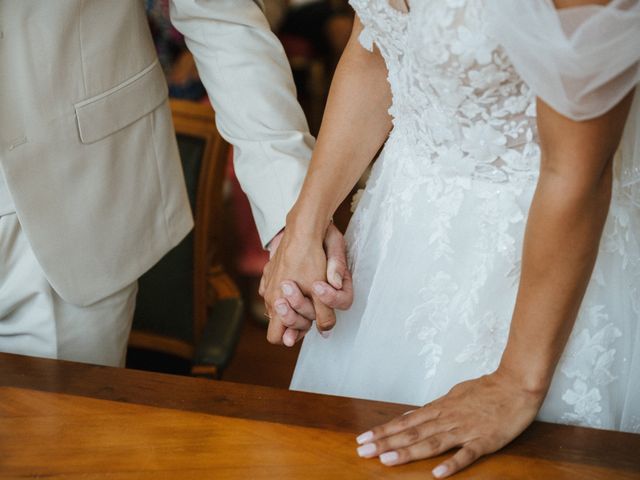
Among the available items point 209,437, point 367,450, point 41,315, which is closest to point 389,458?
point 367,450

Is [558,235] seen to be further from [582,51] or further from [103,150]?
[103,150]

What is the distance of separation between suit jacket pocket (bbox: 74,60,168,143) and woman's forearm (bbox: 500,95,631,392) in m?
0.72

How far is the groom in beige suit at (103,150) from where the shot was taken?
4.25 ft

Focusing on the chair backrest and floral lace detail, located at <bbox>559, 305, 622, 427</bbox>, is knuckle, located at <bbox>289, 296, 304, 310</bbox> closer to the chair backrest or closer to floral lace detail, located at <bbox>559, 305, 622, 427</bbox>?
floral lace detail, located at <bbox>559, 305, 622, 427</bbox>

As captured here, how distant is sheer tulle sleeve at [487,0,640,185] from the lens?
0.87 meters

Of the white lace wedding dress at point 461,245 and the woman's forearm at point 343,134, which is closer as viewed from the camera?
the white lace wedding dress at point 461,245

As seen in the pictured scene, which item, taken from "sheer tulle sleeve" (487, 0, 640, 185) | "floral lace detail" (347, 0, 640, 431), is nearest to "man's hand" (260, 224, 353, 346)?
"floral lace detail" (347, 0, 640, 431)

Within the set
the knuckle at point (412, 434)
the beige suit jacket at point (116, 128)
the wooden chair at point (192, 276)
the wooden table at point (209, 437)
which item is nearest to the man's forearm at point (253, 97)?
the beige suit jacket at point (116, 128)

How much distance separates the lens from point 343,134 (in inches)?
52.4

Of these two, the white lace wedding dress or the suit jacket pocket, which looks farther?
the suit jacket pocket

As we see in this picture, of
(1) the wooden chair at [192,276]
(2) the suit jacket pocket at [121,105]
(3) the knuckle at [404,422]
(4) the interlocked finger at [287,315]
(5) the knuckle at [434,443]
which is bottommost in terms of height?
(1) the wooden chair at [192,276]

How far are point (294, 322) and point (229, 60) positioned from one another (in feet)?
1.69

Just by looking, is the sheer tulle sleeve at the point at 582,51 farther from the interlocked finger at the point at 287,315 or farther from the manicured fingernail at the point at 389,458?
the interlocked finger at the point at 287,315

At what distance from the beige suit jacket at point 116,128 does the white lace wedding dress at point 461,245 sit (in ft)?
0.93
